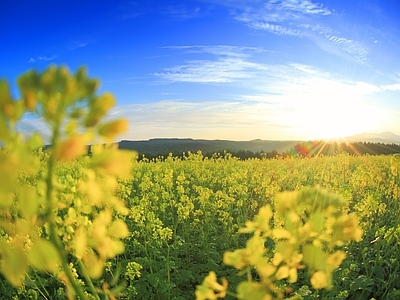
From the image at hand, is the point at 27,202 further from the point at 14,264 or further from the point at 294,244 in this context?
the point at 294,244

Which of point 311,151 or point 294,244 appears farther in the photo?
point 311,151

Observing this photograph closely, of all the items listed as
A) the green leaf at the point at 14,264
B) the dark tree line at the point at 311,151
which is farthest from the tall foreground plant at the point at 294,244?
the dark tree line at the point at 311,151

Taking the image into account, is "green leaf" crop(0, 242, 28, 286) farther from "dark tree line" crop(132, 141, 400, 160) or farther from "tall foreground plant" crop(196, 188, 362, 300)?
"dark tree line" crop(132, 141, 400, 160)

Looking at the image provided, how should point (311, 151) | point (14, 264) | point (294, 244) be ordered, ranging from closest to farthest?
point (14, 264) → point (294, 244) → point (311, 151)

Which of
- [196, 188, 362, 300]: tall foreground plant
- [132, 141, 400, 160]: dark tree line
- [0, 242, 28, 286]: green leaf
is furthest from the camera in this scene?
[132, 141, 400, 160]: dark tree line

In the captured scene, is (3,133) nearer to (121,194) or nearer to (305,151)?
(121,194)

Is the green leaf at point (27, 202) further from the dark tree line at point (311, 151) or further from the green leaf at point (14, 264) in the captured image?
the dark tree line at point (311, 151)

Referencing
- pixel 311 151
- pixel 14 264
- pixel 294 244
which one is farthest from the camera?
pixel 311 151

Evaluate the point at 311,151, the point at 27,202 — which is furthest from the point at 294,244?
the point at 311,151

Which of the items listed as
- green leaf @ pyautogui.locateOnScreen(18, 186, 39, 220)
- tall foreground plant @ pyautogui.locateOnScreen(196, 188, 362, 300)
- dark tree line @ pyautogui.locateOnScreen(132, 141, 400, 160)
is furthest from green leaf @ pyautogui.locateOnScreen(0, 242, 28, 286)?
dark tree line @ pyautogui.locateOnScreen(132, 141, 400, 160)

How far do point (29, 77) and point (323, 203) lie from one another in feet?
2.55

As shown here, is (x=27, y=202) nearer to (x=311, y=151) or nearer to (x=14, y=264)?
(x=14, y=264)

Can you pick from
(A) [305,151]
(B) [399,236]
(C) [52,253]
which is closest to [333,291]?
(B) [399,236]

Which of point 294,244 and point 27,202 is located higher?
point 27,202
